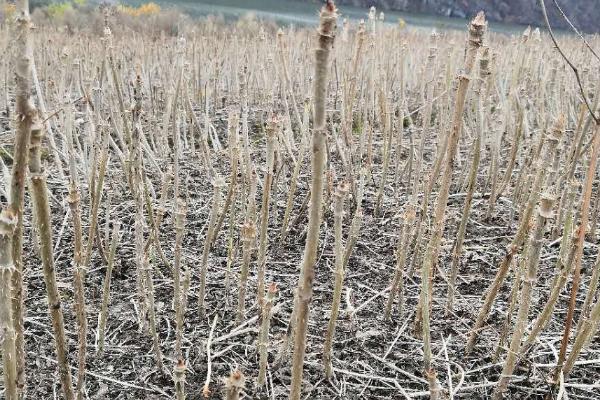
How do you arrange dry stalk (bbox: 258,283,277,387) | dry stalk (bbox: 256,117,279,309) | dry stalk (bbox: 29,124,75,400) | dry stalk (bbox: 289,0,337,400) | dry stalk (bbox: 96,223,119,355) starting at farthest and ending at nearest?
1. dry stalk (bbox: 96,223,119,355)
2. dry stalk (bbox: 256,117,279,309)
3. dry stalk (bbox: 258,283,277,387)
4. dry stalk (bbox: 29,124,75,400)
5. dry stalk (bbox: 289,0,337,400)

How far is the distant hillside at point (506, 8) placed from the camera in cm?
3047

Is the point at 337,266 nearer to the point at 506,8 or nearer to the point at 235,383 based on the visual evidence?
the point at 235,383

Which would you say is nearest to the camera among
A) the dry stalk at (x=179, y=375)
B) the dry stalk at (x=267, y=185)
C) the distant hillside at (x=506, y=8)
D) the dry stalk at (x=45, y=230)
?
the dry stalk at (x=45, y=230)

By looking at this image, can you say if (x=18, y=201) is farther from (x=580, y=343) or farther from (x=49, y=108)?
(x=49, y=108)

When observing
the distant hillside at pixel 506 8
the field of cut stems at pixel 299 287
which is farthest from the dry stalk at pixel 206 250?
the distant hillside at pixel 506 8

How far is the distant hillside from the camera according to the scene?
30.5m

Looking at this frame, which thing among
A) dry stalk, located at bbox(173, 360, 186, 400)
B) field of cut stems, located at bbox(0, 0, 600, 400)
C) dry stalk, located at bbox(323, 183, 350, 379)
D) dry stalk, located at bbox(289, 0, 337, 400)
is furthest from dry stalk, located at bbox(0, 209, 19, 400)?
dry stalk, located at bbox(323, 183, 350, 379)

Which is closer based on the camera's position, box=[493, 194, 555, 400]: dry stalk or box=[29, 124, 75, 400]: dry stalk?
box=[29, 124, 75, 400]: dry stalk

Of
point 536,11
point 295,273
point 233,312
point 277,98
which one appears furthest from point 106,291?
point 536,11

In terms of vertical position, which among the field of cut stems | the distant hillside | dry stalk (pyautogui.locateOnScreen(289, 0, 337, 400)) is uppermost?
the distant hillside

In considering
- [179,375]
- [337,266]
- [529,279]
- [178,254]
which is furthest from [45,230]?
[529,279]

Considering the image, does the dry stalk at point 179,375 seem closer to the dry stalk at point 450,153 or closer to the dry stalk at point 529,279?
the dry stalk at point 450,153

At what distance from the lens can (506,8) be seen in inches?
1275

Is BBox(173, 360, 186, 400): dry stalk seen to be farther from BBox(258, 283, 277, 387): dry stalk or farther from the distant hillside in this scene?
the distant hillside
